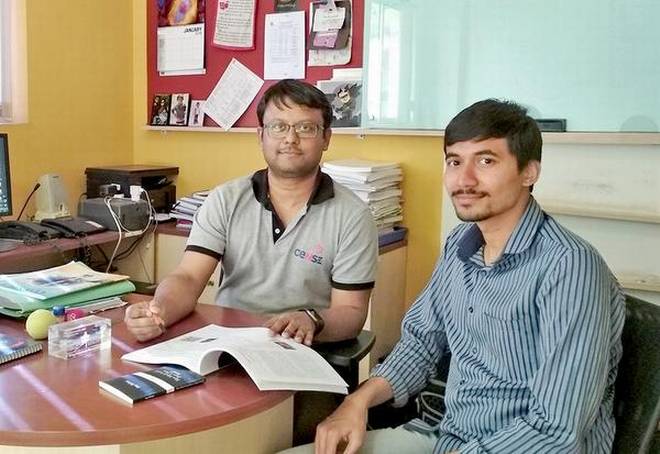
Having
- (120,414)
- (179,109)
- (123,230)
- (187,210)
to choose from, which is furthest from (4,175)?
(120,414)

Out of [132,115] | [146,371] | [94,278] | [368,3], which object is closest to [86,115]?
[132,115]

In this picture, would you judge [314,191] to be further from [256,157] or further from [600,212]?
[256,157]

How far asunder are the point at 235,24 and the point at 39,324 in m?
2.16

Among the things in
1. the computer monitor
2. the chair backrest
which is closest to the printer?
the computer monitor

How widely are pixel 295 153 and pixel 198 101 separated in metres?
1.68

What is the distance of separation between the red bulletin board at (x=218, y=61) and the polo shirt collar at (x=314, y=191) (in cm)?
112

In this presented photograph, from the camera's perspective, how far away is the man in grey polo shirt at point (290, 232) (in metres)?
1.92

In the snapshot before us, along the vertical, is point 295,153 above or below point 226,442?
above

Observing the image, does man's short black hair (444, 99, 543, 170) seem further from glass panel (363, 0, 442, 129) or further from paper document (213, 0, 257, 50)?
paper document (213, 0, 257, 50)

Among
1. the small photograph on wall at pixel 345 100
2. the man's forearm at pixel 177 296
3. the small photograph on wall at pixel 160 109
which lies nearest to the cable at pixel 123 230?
the small photograph on wall at pixel 160 109

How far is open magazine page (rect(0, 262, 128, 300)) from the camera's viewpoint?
167cm

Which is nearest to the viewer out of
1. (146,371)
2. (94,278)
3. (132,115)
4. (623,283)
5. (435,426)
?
(146,371)

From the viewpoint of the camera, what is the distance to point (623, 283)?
239 cm

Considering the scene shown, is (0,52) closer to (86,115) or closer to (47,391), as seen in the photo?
(86,115)
